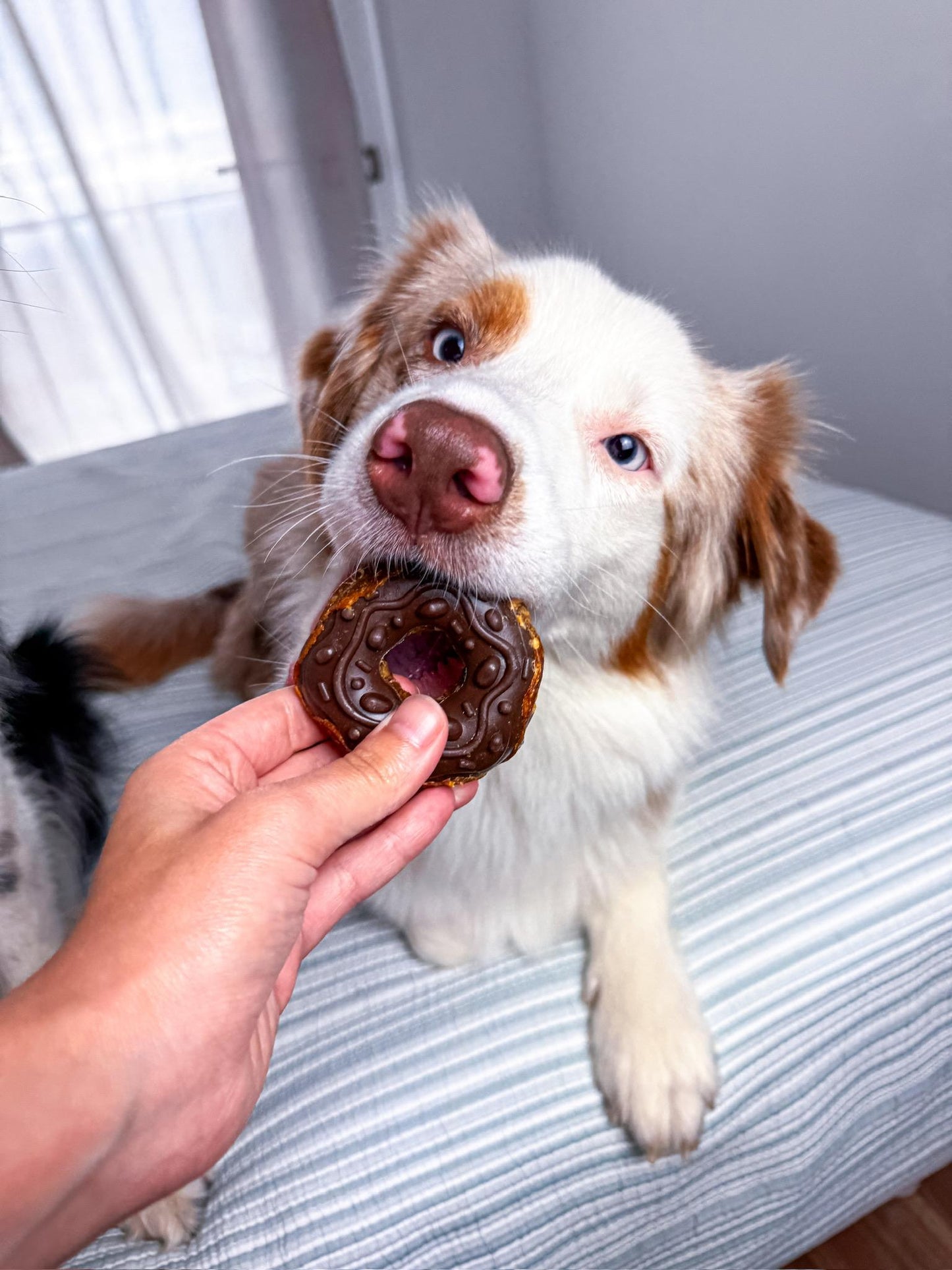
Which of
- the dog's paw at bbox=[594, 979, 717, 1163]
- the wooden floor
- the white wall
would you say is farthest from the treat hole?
the white wall

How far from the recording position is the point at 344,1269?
2.82 ft

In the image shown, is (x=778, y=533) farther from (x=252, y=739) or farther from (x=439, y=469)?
(x=252, y=739)

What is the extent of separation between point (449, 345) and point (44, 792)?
0.90 metres

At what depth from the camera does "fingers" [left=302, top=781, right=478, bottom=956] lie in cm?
84

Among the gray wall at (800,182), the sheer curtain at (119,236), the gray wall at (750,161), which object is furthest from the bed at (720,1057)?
the sheer curtain at (119,236)

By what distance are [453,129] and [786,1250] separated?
14.5 feet

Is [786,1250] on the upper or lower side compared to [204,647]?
lower

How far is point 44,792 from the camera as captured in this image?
1.18 m

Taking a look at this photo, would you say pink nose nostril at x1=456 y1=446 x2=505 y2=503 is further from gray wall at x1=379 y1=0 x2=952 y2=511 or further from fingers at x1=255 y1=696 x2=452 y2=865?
gray wall at x1=379 y1=0 x2=952 y2=511

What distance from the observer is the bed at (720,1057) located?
91 centimetres

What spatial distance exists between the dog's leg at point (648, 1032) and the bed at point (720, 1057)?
29mm

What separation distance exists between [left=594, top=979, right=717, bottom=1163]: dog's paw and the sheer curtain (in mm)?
3710

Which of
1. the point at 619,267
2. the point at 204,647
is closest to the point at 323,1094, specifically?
the point at 204,647

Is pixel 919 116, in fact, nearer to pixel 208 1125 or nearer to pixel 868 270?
pixel 868 270
